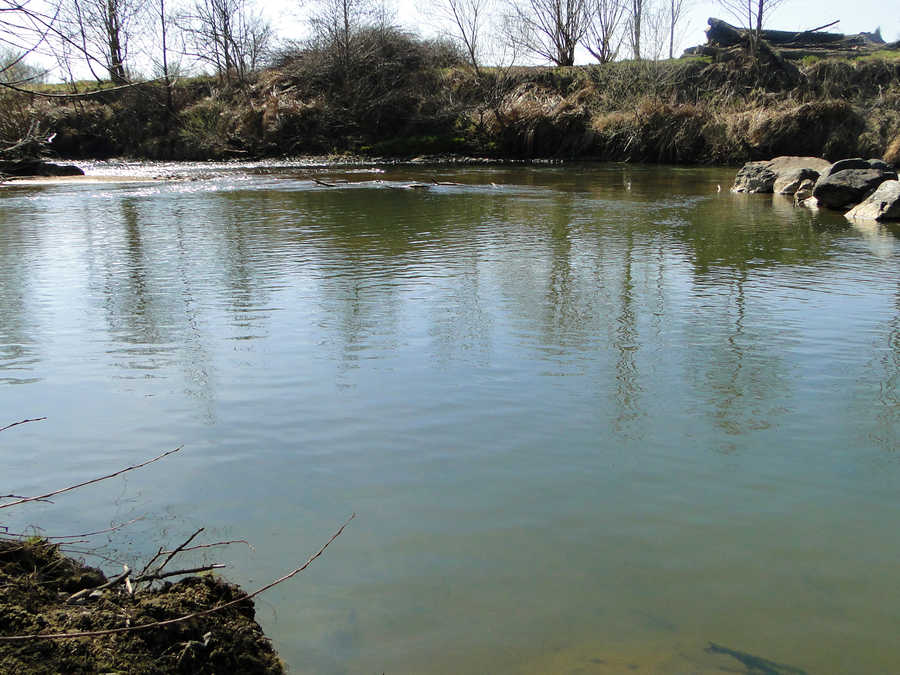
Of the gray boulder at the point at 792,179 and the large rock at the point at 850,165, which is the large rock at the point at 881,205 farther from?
the gray boulder at the point at 792,179

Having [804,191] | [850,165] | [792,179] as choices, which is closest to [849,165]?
[850,165]

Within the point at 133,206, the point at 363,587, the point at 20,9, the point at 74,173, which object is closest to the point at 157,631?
the point at 363,587

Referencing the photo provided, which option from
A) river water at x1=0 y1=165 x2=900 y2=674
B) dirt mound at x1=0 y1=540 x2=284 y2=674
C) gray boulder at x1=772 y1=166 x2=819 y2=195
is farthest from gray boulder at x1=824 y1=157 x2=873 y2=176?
dirt mound at x1=0 y1=540 x2=284 y2=674

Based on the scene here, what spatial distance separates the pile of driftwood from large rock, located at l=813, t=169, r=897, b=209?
23804 mm

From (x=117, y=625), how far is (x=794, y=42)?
45779 mm

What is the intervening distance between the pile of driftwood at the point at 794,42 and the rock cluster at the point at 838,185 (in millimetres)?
20061

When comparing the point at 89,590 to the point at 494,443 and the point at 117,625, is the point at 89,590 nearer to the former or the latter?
the point at 117,625

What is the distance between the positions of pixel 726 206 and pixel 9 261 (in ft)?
47.1

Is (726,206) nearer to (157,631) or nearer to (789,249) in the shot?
(789,249)

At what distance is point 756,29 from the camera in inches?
1446

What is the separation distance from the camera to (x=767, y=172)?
20.4m

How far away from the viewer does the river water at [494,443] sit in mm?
2943

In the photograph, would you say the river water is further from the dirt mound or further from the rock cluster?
the rock cluster

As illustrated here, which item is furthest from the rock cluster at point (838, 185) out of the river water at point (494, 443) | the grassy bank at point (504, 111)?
the grassy bank at point (504, 111)
